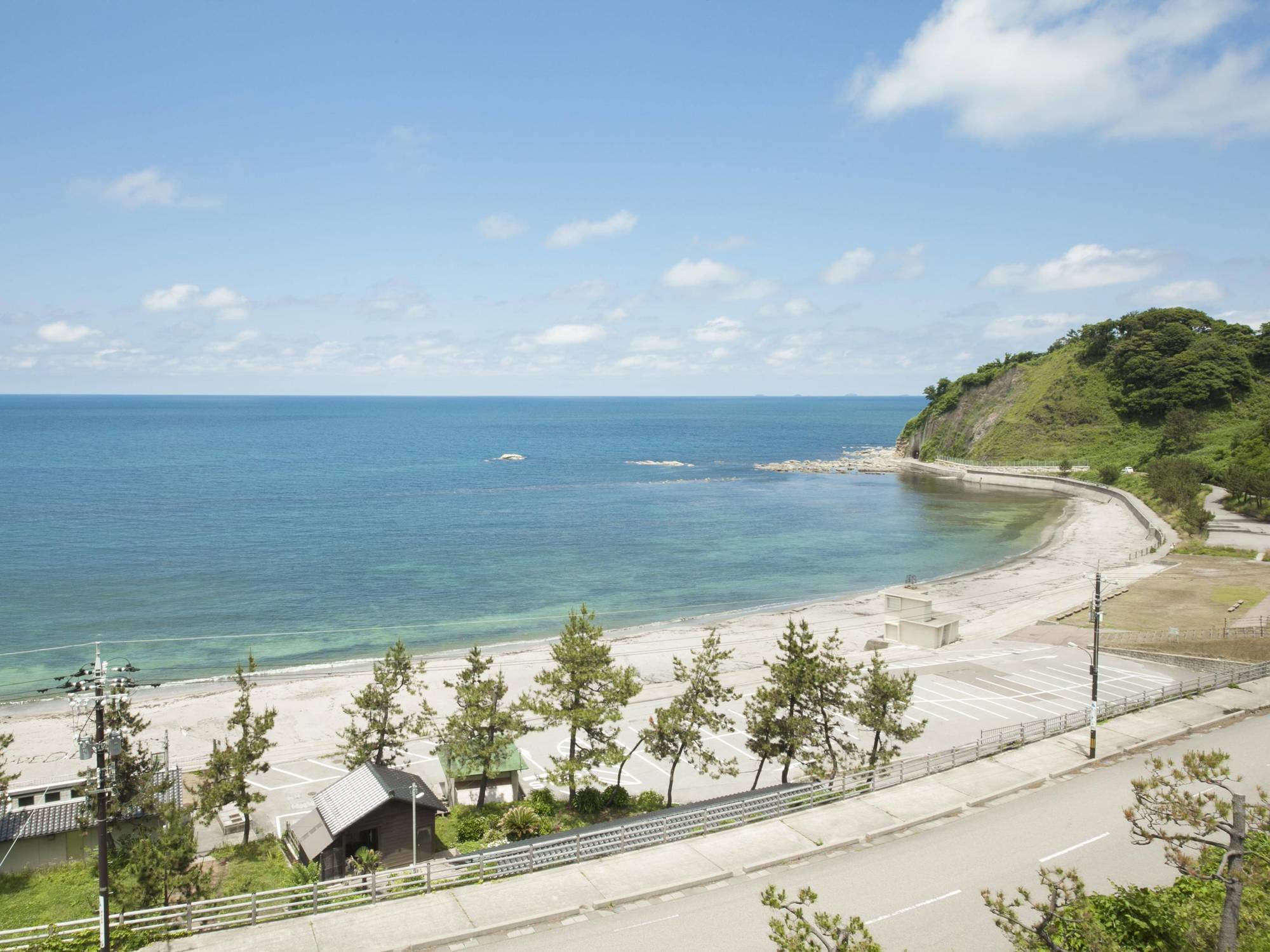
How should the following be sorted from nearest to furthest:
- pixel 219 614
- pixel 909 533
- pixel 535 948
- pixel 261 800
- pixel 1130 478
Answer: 1. pixel 535 948
2. pixel 261 800
3. pixel 219 614
4. pixel 909 533
5. pixel 1130 478

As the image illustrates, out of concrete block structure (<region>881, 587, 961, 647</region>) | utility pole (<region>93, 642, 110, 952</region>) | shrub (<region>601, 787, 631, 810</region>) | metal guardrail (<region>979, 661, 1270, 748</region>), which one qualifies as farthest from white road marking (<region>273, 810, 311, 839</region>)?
concrete block structure (<region>881, 587, 961, 647</region>)

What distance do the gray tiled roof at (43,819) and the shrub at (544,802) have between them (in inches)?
386

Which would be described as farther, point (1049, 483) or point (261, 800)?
point (1049, 483)

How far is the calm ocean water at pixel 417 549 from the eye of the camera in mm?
52062

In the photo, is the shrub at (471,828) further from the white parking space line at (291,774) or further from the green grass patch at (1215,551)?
the green grass patch at (1215,551)

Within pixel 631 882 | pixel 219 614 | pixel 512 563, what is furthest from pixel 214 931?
pixel 512 563

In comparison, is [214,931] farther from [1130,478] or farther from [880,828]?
[1130,478]

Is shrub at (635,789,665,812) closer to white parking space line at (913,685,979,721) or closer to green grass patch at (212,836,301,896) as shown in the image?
green grass patch at (212,836,301,896)

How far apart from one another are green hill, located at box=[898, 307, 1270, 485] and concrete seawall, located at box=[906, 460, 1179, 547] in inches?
161

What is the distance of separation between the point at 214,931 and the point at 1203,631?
44.6m

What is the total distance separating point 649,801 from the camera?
2561cm

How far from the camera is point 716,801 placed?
25.2 meters

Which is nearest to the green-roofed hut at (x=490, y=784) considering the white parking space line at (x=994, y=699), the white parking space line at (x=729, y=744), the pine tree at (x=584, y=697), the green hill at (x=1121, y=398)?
the pine tree at (x=584, y=697)

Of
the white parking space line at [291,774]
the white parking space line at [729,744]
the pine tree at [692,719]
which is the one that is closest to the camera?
the pine tree at [692,719]
